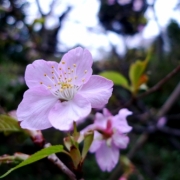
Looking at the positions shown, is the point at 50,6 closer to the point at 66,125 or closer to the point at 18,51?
the point at 18,51

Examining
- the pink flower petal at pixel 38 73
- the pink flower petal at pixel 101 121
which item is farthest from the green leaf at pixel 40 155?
the pink flower petal at pixel 101 121

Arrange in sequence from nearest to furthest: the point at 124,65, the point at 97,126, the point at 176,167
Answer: the point at 97,126 < the point at 124,65 < the point at 176,167

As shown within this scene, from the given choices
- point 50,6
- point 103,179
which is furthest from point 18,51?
point 103,179

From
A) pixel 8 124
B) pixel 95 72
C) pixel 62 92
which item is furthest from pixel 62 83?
pixel 95 72

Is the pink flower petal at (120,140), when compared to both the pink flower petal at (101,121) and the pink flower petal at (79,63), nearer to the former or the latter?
the pink flower petal at (101,121)

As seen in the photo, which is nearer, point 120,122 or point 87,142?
point 87,142

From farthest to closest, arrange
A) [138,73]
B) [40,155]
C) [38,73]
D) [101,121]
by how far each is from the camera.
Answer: [138,73] → [101,121] → [38,73] → [40,155]

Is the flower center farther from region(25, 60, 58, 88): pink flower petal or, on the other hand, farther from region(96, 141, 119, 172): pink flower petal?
region(96, 141, 119, 172): pink flower petal

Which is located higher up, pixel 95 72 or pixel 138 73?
pixel 138 73

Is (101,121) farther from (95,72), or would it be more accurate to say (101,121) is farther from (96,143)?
(95,72)
